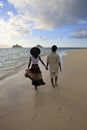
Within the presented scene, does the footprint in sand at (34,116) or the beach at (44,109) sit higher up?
the footprint in sand at (34,116)

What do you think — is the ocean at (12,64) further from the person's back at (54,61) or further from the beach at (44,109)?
the beach at (44,109)

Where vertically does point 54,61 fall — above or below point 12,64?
above

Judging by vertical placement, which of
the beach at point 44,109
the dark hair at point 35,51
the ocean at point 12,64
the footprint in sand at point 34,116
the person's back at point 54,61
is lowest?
the ocean at point 12,64

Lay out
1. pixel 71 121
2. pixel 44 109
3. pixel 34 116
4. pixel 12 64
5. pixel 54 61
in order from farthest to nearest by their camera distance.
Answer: pixel 12 64
pixel 54 61
pixel 44 109
pixel 34 116
pixel 71 121

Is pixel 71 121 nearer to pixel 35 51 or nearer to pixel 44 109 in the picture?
pixel 44 109

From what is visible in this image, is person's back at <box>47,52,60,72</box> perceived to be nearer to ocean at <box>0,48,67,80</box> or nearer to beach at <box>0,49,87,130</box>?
beach at <box>0,49,87,130</box>

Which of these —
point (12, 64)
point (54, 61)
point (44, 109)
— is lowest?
point (12, 64)

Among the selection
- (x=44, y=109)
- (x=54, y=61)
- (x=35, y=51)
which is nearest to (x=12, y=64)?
(x=54, y=61)

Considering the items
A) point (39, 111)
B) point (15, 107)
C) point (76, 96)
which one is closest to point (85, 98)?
point (76, 96)

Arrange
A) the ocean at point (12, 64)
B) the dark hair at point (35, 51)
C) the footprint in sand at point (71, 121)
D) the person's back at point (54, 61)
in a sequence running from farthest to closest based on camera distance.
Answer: the ocean at point (12, 64), the person's back at point (54, 61), the dark hair at point (35, 51), the footprint in sand at point (71, 121)

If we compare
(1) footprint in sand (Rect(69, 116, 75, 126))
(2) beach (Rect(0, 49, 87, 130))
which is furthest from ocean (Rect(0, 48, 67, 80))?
(1) footprint in sand (Rect(69, 116, 75, 126))

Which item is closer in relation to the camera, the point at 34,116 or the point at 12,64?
the point at 34,116

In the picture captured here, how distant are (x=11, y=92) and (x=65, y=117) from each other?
2991mm

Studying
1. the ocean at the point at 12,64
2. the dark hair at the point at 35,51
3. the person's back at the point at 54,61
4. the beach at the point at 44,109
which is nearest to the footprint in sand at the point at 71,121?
the beach at the point at 44,109
